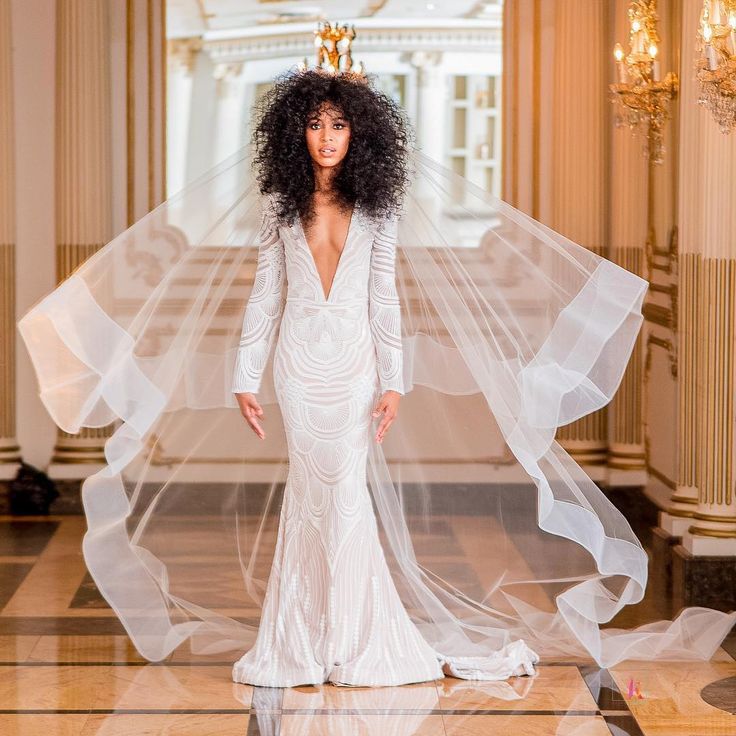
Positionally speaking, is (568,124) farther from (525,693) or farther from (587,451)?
(525,693)

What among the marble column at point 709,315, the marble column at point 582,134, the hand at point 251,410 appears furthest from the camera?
the marble column at point 582,134

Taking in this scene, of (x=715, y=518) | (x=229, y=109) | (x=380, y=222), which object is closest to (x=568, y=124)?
(x=229, y=109)

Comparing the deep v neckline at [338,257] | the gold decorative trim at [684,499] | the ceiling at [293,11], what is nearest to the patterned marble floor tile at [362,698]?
the deep v neckline at [338,257]

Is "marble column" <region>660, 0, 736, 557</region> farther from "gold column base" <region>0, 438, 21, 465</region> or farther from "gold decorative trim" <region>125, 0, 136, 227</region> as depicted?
"gold column base" <region>0, 438, 21, 465</region>

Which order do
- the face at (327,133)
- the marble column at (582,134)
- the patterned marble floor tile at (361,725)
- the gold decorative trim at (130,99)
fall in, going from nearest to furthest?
the patterned marble floor tile at (361,725) → the face at (327,133) → the marble column at (582,134) → the gold decorative trim at (130,99)

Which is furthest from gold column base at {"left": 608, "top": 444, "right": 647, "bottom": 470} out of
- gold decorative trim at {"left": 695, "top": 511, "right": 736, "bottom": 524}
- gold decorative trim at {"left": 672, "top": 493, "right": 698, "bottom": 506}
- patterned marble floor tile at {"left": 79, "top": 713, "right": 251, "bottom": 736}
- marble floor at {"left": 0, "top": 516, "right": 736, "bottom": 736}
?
patterned marble floor tile at {"left": 79, "top": 713, "right": 251, "bottom": 736}

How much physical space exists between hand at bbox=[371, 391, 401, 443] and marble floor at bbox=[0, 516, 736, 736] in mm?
871

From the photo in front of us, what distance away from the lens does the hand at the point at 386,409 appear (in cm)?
470

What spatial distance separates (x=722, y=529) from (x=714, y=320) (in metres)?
0.87

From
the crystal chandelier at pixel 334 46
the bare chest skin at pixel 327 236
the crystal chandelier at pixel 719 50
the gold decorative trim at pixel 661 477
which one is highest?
the crystal chandelier at pixel 334 46

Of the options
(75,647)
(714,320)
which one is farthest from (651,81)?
(75,647)

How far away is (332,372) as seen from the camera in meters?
4.70

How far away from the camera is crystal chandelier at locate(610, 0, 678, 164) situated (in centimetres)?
659

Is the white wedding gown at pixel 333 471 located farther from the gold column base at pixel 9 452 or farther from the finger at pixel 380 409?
the gold column base at pixel 9 452
